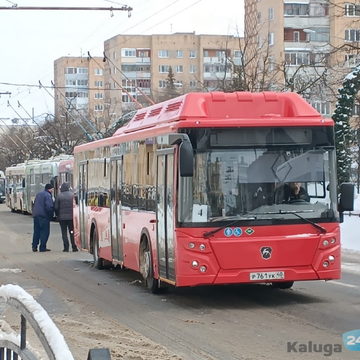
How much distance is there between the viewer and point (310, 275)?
11.5m

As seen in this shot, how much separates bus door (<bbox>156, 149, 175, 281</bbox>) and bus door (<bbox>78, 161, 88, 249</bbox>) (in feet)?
20.5

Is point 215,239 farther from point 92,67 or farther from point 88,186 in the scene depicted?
point 92,67

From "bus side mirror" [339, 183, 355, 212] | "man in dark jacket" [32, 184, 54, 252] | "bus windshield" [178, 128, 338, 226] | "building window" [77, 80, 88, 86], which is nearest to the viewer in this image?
Answer: "bus windshield" [178, 128, 338, 226]

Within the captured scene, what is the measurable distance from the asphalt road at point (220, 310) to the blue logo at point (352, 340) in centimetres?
7

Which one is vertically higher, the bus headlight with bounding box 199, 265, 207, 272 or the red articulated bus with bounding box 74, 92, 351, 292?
the red articulated bus with bounding box 74, 92, 351, 292

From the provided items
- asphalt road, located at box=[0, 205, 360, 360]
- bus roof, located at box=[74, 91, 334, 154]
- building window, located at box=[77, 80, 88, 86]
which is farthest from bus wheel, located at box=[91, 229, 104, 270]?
building window, located at box=[77, 80, 88, 86]

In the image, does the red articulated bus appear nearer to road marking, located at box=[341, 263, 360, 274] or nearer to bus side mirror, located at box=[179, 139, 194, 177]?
bus side mirror, located at box=[179, 139, 194, 177]

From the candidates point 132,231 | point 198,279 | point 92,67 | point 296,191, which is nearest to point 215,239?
point 198,279

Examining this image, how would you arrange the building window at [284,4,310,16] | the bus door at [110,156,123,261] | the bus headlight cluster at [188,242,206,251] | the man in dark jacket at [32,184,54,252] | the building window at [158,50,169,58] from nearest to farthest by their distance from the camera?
the bus headlight cluster at [188,242,206,251], the bus door at [110,156,123,261], the man in dark jacket at [32,184,54,252], the building window at [284,4,310,16], the building window at [158,50,169,58]

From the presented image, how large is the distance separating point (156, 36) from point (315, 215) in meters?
102

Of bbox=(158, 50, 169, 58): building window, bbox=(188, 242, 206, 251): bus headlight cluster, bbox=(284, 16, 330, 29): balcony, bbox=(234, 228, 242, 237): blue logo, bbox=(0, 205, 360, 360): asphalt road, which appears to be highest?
bbox=(158, 50, 169, 58): building window

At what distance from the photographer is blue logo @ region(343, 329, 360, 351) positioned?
790cm

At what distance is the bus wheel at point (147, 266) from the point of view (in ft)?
42.2

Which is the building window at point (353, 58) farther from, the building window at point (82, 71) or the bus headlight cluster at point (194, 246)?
the building window at point (82, 71)
